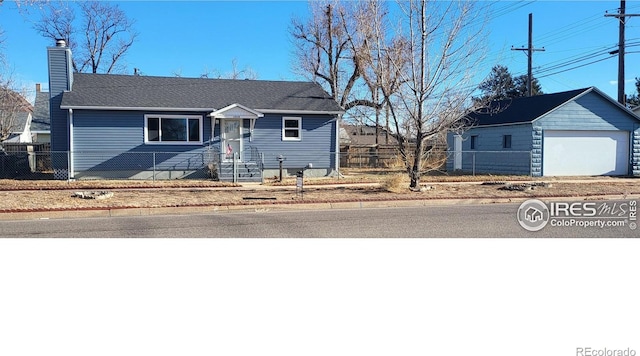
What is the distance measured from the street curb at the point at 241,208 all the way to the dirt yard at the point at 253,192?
0.64 feet

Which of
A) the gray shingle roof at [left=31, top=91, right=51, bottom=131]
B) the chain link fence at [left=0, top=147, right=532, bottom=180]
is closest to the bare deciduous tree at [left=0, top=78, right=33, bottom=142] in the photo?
the gray shingle roof at [left=31, top=91, right=51, bottom=131]

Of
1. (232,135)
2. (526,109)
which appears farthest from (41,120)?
(526,109)

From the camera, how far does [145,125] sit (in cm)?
2097

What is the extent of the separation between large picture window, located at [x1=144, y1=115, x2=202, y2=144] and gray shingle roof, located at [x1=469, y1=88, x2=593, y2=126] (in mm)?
12241

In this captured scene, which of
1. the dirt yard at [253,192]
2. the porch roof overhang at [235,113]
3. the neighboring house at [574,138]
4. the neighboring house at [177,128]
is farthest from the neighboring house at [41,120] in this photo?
the neighboring house at [574,138]

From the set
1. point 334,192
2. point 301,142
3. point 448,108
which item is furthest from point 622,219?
point 301,142

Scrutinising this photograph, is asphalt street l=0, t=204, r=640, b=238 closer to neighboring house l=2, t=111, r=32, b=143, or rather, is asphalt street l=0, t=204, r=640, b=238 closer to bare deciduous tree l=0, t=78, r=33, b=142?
bare deciduous tree l=0, t=78, r=33, b=142

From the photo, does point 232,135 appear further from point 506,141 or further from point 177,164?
point 506,141

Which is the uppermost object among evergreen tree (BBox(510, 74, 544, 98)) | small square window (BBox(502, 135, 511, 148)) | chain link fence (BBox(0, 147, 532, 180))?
evergreen tree (BBox(510, 74, 544, 98))

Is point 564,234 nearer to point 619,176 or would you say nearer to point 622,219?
point 622,219

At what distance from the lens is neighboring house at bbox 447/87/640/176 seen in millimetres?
23188

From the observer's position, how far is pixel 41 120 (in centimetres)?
3912

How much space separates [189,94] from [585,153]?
18.8m

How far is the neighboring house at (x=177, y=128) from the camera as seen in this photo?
67.4 ft
